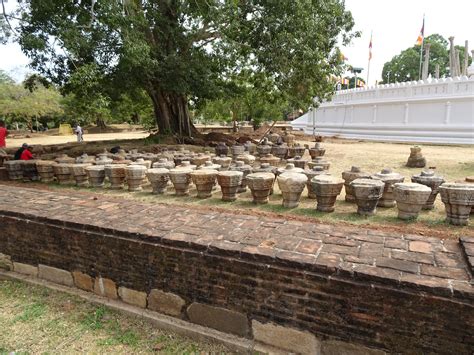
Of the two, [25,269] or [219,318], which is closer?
[219,318]

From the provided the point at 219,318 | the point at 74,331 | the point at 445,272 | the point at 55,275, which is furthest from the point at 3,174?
the point at 445,272

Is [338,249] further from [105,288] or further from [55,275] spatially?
[55,275]

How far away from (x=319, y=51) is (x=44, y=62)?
29.5 ft

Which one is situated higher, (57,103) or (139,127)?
(57,103)

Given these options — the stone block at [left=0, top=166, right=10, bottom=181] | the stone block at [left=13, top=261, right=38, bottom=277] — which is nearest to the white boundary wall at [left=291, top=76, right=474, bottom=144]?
the stone block at [left=13, top=261, right=38, bottom=277]

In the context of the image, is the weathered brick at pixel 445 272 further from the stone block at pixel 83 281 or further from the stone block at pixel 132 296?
the stone block at pixel 83 281

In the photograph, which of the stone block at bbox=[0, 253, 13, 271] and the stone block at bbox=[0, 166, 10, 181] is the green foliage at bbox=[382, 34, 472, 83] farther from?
the stone block at bbox=[0, 253, 13, 271]

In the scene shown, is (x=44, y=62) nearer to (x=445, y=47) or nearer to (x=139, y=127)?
(x=139, y=127)

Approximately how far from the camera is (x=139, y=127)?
133 feet

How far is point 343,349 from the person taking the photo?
2.34 metres

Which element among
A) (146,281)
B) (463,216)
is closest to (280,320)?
(146,281)

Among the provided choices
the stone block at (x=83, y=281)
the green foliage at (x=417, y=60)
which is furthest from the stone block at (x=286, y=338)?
the green foliage at (x=417, y=60)

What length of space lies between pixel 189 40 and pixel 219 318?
1193 cm

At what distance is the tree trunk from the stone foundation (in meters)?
11.2
